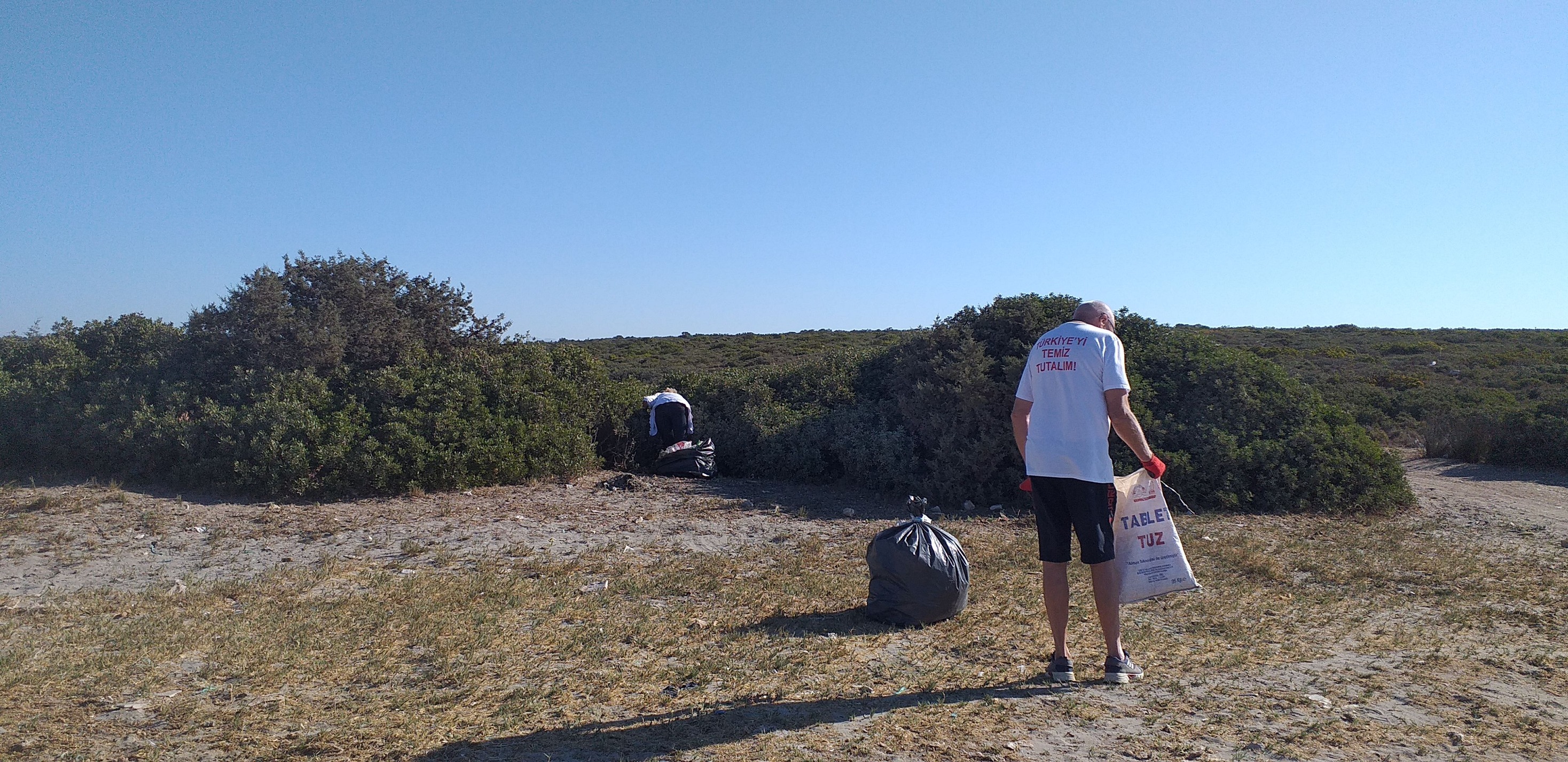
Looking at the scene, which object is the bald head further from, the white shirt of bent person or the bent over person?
the bent over person

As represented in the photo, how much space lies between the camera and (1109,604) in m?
3.74

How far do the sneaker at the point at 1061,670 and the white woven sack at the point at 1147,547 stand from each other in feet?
1.24

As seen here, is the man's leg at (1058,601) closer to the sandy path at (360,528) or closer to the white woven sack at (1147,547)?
the white woven sack at (1147,547)

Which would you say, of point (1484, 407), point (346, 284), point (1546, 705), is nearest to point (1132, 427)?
point (1546, 705)

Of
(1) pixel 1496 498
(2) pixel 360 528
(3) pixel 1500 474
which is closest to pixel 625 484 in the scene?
(2) pixel 360 528

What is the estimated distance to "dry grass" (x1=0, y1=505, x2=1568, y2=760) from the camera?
3.21m

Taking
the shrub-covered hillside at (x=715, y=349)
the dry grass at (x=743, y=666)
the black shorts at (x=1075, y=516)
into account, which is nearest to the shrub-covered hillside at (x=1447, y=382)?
the dry grass at (x=743, y=666)

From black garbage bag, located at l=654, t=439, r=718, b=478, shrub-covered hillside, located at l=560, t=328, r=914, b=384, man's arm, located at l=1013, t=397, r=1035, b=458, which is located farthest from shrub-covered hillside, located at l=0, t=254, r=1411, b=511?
shrub-covered hillside, located at l=560, t=328, r=914, b=384

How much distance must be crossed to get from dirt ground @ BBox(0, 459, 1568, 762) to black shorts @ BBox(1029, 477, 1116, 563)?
58 centimetres

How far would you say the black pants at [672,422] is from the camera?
9.95m

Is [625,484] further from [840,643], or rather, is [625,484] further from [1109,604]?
[1109,604]

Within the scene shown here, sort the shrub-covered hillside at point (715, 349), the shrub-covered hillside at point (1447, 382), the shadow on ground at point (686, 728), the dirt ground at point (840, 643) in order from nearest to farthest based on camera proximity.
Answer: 1. the shadow on ground at point (686, 728)
2. the dirt ground at point (840, 643)
3. the shrub-covered hillside at point (1447, 382)
4. the shrub-covered hillside at point (715, 349)

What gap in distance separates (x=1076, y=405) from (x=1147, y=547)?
2.38ft

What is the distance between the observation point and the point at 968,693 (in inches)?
144
